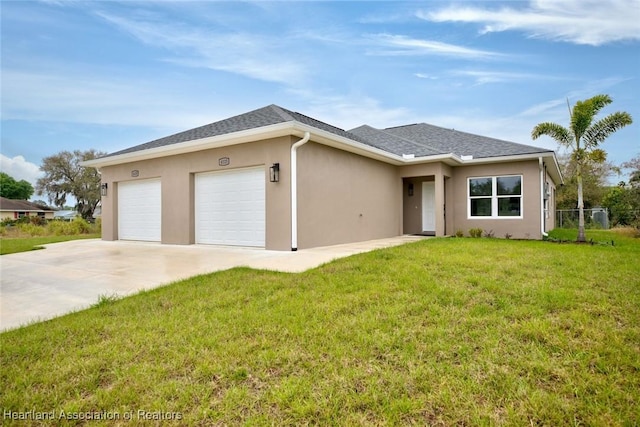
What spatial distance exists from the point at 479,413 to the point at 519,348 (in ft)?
Answer: 3.45

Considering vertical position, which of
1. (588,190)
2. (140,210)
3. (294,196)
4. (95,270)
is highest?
(588,190)

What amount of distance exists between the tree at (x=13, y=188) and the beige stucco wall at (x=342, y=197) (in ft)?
207

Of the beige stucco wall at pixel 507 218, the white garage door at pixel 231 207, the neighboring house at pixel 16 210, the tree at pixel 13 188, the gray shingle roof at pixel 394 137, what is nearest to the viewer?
the white garage door at pixel 231 207

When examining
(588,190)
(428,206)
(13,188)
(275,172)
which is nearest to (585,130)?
(428,206)

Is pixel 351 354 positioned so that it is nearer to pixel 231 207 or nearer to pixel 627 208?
pixel 231 207

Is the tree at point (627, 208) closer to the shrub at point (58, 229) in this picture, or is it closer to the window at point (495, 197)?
the window at point (495, 197)

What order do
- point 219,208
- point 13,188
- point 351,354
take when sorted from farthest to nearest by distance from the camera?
point 13,188
point 219,208
point 351,354

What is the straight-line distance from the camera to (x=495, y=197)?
41.0ft

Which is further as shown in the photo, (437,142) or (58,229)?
(58,229)

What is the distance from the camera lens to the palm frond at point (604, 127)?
33.8ft

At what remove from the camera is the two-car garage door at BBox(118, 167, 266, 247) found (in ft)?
29.8

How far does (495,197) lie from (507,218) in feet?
2.89

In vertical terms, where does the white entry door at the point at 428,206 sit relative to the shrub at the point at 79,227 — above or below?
above

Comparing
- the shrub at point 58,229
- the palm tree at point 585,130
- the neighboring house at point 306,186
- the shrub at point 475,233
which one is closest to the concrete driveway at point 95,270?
the neighboring house at point 306,186
